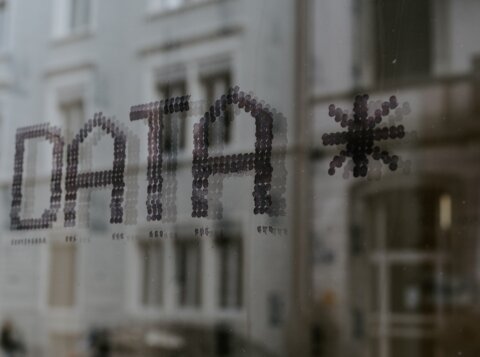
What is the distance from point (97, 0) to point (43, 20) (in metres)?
0.13

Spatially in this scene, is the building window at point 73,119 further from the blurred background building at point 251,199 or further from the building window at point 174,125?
the building window at point 174,125

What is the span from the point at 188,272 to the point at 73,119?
1.22ft

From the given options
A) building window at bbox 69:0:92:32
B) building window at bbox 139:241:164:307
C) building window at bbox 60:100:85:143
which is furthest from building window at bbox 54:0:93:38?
building window at bbox 139:241:164:307

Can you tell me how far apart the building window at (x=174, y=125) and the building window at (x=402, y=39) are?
13.0 inches

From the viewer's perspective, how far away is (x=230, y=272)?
1230 mm

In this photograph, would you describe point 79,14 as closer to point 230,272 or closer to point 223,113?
point 223,113

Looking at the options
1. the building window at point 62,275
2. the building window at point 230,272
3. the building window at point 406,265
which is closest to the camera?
the building window at point 406,265

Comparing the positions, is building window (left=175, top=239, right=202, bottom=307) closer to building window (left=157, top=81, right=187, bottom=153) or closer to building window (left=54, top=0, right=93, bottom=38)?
building window (left=157, top=81, right=187, bottom=153)

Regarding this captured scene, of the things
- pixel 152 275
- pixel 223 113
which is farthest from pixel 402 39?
pixel 152 275

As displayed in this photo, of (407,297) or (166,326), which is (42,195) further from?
(407,297)

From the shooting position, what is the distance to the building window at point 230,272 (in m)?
1.22

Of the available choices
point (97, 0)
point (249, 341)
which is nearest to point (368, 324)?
point (249, 341)

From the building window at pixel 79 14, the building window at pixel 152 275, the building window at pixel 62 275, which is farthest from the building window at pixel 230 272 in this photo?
the building window at pixel 79 14

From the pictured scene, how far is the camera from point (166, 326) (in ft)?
4.16
